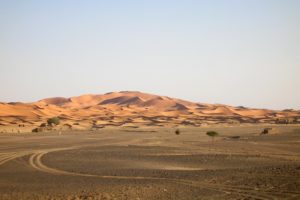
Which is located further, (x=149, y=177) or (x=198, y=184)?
(x=149, y=177)

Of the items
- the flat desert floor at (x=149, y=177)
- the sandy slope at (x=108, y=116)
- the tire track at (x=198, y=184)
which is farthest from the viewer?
the sandy slope at (x=108, y=116)

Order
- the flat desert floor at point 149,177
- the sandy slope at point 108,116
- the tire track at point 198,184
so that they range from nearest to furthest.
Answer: the tire track at point 198,184 < the flat desert floor at point 149,177 < the sandy slope at point 108,116

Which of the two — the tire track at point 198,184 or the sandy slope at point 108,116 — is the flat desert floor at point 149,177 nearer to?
the tire track at point 198,184

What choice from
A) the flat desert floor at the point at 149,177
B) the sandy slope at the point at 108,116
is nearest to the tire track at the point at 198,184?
the flat desert floor at the point at 149,177

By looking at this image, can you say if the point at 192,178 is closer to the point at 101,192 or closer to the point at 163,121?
the point at 101,192

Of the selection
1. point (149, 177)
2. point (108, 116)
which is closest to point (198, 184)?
point (149, 177)

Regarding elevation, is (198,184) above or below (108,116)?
below

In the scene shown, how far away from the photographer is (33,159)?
946 inches

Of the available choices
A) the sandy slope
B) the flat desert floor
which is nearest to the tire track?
the flat desert floor

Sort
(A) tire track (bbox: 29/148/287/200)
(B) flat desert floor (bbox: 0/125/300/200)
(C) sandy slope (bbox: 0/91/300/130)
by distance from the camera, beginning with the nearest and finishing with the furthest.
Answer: (A) tire track (bbox: 29/148/287/200)
(B) flat desert floor (bbox: 0/125/300/200)
(C) sandy slope (bbox: 0/91/300/130)

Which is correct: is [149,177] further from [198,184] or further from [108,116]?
[108,116]

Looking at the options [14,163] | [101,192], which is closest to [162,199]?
[101,192]

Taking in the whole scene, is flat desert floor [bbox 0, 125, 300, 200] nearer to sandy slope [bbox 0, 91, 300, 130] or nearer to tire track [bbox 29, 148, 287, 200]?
tire track [bbox 29, 148, 287, 200]

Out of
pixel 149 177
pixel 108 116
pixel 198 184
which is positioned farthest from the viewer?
pixel 108 116
